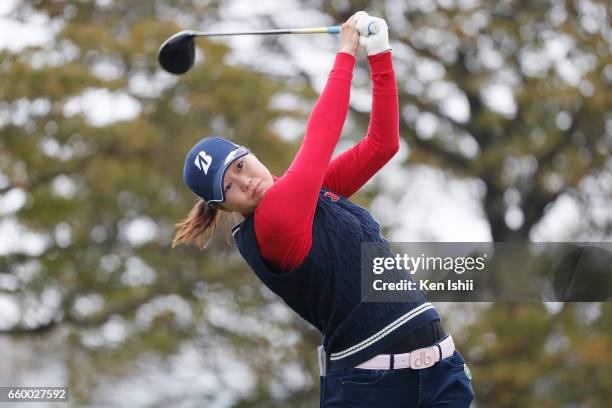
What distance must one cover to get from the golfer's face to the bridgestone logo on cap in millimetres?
57

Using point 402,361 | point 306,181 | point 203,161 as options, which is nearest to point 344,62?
point 306,181

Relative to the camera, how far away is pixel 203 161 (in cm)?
273

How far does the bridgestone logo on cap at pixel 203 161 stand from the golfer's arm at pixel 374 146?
386 mm

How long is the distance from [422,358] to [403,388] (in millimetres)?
91

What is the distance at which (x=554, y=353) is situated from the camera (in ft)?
29.1

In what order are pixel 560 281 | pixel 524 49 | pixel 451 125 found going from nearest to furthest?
1. pixel 560 281
2. pixel 524 49
3. pixel 451 125

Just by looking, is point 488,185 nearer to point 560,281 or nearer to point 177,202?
point 560,281

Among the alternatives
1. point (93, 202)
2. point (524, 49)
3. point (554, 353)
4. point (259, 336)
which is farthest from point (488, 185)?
point (93, 202)

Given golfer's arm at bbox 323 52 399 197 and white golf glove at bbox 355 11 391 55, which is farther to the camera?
golfer's arm at bbox 323 52 399 197

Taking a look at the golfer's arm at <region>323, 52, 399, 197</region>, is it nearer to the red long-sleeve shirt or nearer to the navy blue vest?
the red long-sleeve shirt

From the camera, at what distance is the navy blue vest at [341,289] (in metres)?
2.62

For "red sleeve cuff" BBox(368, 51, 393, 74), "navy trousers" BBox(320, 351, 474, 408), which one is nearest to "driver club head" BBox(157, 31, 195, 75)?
"red sleeve cuff" BBox(368, 51, 393, 74)

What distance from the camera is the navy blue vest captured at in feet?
8.61

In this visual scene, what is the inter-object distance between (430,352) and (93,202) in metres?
6.25
